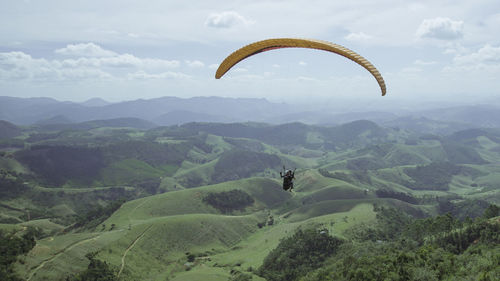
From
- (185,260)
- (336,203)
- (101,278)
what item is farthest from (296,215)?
(101,278)

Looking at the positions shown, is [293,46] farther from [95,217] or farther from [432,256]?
[95,217]

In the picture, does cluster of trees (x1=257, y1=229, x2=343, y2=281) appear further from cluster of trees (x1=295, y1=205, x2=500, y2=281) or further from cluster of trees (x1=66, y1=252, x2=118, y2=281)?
cluster of trees (x1=66, y1=252, x2=118, y2=281)

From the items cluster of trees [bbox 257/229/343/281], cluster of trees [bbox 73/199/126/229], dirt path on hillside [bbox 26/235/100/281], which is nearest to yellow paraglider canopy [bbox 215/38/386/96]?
cluster of trees [bbox 257/229/343/281]

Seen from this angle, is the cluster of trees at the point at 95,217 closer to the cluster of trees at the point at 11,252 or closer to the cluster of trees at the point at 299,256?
the cluster of trees at the point at 11,252

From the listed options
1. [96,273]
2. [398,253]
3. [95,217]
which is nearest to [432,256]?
[398,253]

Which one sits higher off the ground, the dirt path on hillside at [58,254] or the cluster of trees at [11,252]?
the cluster of trees at [11,252]

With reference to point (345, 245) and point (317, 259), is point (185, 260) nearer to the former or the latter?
point (317, 259)

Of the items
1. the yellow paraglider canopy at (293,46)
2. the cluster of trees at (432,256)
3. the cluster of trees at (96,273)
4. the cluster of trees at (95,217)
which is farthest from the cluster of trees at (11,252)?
the yellow paraglider canopy at (293,46)

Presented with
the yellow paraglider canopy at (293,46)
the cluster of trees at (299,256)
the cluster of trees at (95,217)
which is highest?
the yellow paraglider canopy at (293,46)
